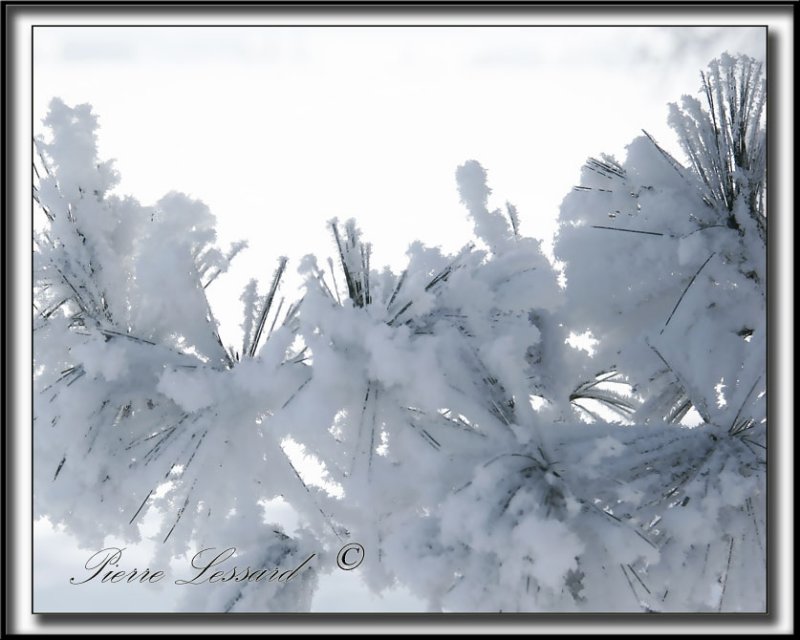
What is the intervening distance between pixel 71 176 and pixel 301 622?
1.33 metres

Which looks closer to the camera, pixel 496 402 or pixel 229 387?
pixel 496 402

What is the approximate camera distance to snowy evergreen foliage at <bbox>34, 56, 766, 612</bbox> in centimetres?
125

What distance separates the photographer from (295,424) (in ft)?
3.94

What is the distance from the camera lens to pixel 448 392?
1.30m

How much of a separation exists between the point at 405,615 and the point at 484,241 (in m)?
1.07

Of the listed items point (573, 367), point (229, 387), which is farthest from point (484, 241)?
point (229, 387)

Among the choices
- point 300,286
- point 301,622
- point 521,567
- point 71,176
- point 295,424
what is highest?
point 71,176

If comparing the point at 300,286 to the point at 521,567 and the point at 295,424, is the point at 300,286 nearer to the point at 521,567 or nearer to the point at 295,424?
the point at 295,424

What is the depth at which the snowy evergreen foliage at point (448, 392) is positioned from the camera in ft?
4.09

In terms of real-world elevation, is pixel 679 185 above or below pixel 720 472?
above

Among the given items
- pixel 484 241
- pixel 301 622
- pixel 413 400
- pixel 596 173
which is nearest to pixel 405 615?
pixel 301 622

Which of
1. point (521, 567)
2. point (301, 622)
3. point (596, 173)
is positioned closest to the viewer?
point (521, 567)
